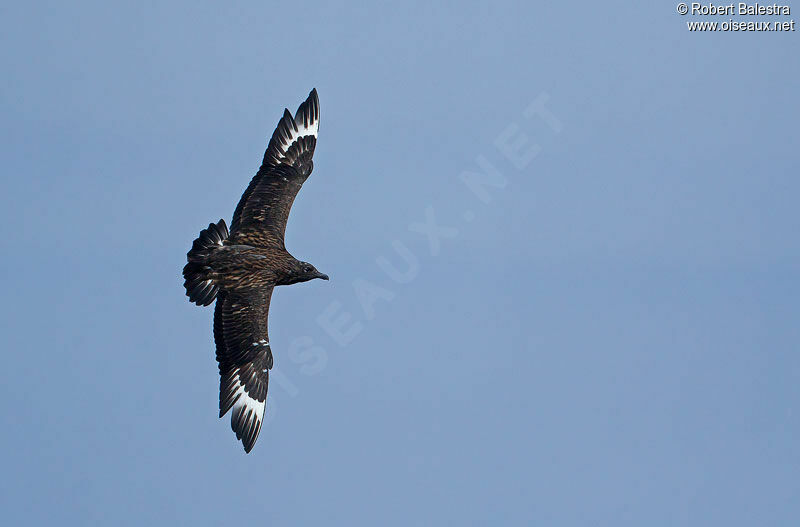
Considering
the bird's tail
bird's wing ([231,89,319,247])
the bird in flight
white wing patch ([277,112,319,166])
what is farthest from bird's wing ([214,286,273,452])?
white wing patch ([277,112,319,166])

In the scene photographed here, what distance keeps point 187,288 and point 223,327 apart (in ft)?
2.92

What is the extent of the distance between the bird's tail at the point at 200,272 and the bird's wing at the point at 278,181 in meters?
0.87

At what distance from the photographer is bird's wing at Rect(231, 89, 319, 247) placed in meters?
19.0

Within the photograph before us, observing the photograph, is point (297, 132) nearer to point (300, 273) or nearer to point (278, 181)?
point (278, 181)

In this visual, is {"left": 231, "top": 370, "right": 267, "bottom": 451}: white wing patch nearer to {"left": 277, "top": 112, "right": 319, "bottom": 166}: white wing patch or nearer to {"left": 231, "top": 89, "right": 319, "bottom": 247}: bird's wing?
{"left": 231, "top": 89, "right": 319, "bottom": 247}: bird's wing

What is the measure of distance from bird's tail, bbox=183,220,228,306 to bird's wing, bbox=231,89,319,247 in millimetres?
872

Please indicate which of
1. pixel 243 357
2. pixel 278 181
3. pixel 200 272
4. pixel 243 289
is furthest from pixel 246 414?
pixel 278 181

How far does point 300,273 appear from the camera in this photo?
18.7 metres

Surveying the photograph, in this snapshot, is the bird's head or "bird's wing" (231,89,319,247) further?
"bird's wing" (231,89,319,247)

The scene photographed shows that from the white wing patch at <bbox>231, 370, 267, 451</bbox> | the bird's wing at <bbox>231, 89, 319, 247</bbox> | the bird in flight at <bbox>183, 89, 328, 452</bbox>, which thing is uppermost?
the bird's wing at <bbox>231, 89, 319, 247</bbox>

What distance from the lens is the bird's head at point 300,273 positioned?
18.7 meters

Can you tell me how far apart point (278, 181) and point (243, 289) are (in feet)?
8.66

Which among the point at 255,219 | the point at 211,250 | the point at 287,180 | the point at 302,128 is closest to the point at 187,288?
the point at 211,250

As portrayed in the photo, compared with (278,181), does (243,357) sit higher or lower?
lower
